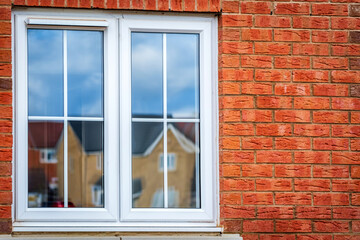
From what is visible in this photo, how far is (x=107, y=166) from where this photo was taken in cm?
395

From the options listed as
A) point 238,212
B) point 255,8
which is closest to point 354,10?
point 255,8

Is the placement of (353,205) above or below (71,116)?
below

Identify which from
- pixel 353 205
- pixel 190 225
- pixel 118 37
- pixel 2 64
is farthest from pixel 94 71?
pixel 353 205

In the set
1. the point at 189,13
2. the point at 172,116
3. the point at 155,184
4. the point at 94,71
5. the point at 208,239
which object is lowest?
the point at 208,239

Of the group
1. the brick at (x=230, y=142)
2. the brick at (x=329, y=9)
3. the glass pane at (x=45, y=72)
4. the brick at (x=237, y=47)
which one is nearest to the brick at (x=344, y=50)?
the brick at (x=329, y=9)

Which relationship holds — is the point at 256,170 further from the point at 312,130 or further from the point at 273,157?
the point at 312,130

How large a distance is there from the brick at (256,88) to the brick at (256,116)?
13cm

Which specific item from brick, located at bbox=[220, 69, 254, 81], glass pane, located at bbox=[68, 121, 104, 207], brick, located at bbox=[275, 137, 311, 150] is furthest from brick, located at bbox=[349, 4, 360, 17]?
glass pane, located at bbox=[68, 121, 104, 207]

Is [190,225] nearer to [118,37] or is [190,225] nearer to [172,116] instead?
[172,116]

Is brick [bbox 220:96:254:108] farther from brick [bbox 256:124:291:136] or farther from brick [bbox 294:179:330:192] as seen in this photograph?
brick [bbox 294:179:330:192]

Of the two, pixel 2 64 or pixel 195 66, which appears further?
pixel 195 66

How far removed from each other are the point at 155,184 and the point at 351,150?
141 cm

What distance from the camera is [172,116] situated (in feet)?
13.4

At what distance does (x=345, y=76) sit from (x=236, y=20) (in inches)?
34.4
